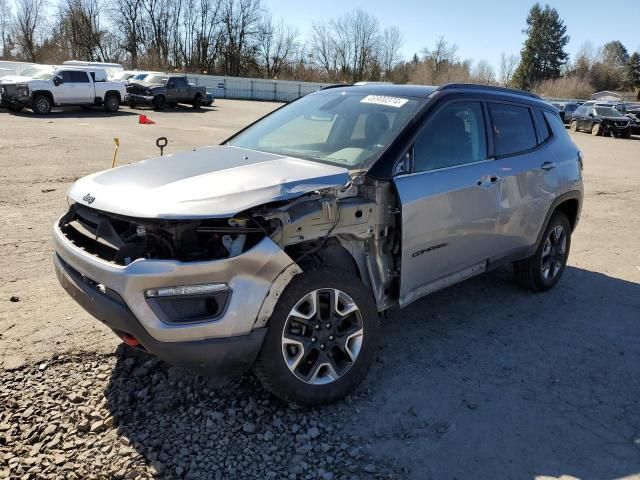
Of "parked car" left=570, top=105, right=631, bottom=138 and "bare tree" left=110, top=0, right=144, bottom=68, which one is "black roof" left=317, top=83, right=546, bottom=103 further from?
"bare tree" left=110, top=0, right=144, bottom=68

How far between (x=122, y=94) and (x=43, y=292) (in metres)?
22.9

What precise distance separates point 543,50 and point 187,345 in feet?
321

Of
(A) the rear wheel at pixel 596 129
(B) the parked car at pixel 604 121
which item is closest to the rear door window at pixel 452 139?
(B) the parked car at pixel 604 121

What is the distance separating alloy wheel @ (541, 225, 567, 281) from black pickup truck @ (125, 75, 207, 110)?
86.8ft

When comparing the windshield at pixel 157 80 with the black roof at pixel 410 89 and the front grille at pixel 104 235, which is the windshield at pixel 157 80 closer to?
the black roof at pixel 410 89

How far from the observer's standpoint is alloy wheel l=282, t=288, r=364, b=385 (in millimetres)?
3027

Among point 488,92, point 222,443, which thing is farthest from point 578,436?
point 488,92

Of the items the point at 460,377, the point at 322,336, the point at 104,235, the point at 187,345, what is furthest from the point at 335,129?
the point at 187,345

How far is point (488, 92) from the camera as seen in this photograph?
4527mm

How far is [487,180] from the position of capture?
13.7ft

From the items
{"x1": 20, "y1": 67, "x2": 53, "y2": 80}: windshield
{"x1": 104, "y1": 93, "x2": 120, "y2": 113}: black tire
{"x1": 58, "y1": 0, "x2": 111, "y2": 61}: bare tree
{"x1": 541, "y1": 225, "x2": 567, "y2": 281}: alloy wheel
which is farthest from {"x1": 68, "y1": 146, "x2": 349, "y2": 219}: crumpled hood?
{"x1": 58, "y1": 0, "x2": 111, "y2": 61}: bare tree

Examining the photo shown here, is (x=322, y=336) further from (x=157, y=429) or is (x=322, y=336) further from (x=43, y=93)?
(x=43, y=93)

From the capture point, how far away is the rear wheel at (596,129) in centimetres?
2904

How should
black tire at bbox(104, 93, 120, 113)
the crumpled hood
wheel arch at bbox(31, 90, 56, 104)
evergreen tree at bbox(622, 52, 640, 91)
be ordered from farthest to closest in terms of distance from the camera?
evergreen tree at bbox(622, 52, 640, 91), black tire at bbox(104, 93, 120, 113), wheel arch at bbox(31, 90, 56, 104), the crumpled hood
